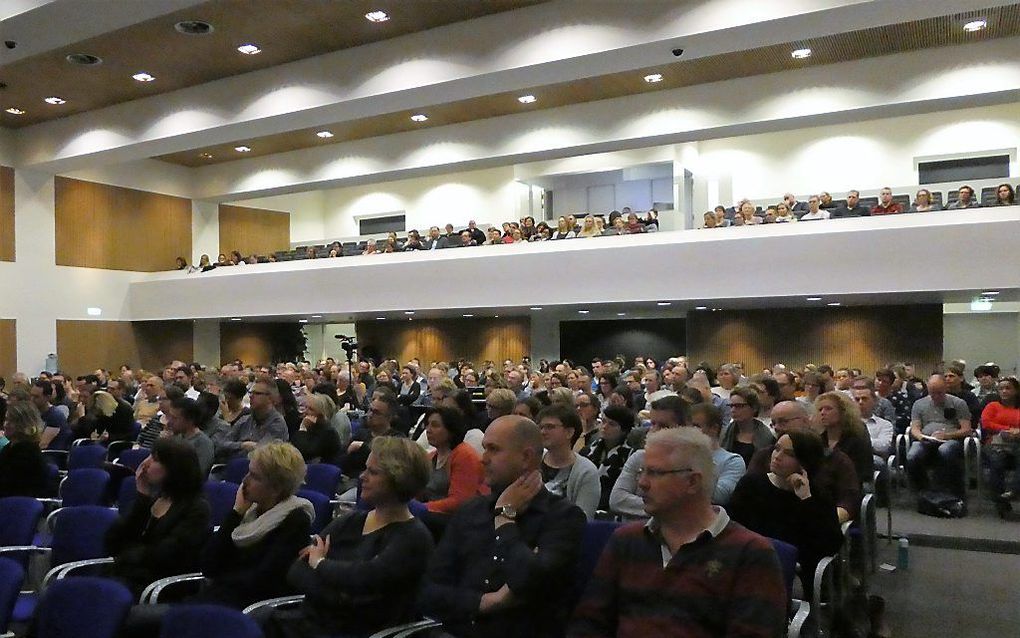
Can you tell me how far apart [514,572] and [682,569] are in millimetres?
675

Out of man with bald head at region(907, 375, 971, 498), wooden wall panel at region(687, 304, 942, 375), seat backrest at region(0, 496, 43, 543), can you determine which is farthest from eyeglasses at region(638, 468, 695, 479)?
wooden wall panel at region(687, 304, 942, 375)

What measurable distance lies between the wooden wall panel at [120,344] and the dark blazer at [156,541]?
15.9 m

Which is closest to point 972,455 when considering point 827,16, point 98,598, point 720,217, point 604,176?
point 827,16

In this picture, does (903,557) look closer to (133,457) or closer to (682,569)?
(682,569)

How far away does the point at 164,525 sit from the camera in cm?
362

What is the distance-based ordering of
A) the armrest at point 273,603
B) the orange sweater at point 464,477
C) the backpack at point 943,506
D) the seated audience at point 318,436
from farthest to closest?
1. the backpack at point 943,506
2. the seated audience at point 318,436
3. the orange sweater at point 464,477
4. the armrest at point 273,603

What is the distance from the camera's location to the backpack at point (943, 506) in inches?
271

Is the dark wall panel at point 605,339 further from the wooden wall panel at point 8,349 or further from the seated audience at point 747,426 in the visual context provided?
the seated audience at point 747,426

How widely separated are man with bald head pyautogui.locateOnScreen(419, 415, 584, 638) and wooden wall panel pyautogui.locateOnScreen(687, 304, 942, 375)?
1317cm

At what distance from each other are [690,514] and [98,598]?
1.84 meters

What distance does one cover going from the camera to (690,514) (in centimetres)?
231

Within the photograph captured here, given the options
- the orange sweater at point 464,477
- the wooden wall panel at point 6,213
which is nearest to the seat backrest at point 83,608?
the orange sweater at point 464,477

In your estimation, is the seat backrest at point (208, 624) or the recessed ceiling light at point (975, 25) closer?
the seat backrest at point (208, 624)

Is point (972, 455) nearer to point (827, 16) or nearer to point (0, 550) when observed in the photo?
point (827, 16)
